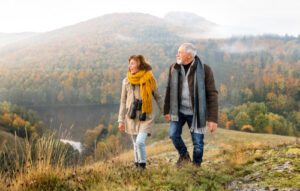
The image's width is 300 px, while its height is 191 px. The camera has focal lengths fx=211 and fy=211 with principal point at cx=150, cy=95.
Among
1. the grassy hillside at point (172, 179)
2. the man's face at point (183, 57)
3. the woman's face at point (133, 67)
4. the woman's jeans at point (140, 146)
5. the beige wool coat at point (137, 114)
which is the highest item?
the man's face at point (183, 57)

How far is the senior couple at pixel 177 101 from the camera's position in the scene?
3066mm

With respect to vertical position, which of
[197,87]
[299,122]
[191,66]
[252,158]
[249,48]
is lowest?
[299,122]

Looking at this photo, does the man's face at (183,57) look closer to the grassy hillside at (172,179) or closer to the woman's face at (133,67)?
the woman's face at (133,67)

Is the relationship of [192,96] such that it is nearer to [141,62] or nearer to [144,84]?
[144,84]

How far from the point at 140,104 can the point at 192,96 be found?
2.68 feet

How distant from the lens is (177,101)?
3189mm

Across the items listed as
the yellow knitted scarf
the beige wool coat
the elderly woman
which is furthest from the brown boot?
the yellow knitted scarf

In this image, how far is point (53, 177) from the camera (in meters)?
2.79

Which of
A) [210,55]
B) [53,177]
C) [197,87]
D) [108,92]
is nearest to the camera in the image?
[53,177]

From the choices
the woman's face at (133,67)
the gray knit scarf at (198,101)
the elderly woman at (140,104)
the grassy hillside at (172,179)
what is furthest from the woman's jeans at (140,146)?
the woman's face at (133,67)

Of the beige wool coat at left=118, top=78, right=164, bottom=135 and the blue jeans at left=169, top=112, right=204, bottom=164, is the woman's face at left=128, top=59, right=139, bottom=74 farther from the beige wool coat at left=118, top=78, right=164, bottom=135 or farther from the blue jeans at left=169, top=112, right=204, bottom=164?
the blue jeans at left=169, top=112, right=204, bottom=164

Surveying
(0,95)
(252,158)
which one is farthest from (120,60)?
(252,158)

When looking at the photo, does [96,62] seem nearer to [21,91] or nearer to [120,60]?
[120,60]

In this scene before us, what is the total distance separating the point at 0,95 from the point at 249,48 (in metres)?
128
